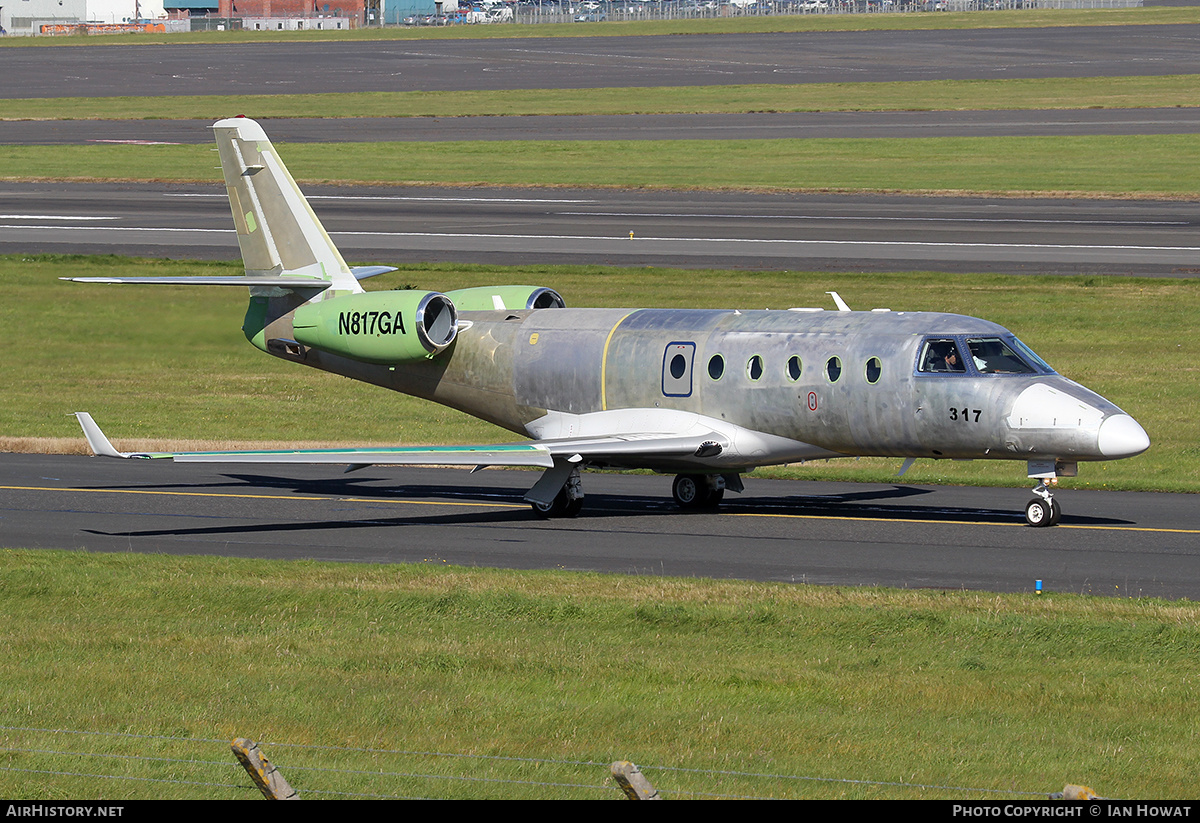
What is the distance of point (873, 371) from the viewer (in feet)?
82.5

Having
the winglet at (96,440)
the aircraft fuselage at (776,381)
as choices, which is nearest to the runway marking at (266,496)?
the aircraft fuselage at (776,381)

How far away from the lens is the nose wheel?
980 inches

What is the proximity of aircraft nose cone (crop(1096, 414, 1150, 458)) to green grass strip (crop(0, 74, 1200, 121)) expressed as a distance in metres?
74.7

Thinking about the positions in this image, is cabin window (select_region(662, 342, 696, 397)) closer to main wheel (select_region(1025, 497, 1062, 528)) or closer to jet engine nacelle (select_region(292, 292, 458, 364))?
jet engine nacelle (select_region(292, 292, 458, 364))

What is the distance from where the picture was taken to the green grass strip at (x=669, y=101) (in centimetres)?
9700

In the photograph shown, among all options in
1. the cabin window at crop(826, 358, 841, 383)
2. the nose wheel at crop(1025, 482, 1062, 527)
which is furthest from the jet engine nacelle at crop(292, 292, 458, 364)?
the nose wheel at crop(1025, 482, 1062, 527)

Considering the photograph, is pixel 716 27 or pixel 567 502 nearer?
pixel 567 502

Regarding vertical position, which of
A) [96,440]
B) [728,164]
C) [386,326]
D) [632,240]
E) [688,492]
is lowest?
[688,492]

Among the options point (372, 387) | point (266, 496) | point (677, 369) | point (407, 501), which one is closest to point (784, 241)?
point (372, 387)

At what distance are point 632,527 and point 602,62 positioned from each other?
103 m

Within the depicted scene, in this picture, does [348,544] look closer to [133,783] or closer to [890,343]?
[890,343]

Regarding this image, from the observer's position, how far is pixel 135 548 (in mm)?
24641

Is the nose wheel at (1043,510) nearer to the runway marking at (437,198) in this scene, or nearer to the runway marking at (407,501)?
the runway marking at (407,501)

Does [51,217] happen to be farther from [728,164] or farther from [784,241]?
[728,164]
